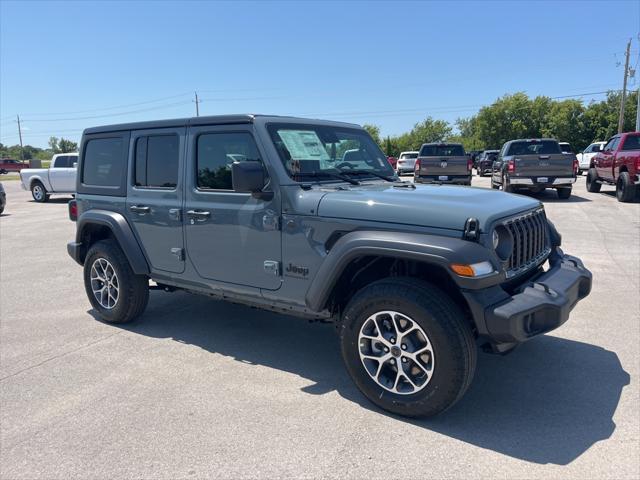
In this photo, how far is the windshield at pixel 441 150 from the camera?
1764 cm

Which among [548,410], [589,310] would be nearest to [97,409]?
[548,410]

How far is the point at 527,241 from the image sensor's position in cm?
355

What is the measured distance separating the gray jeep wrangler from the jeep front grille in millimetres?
17

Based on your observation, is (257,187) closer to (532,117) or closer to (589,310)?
(589,310)

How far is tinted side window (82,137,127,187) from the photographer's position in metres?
5.07

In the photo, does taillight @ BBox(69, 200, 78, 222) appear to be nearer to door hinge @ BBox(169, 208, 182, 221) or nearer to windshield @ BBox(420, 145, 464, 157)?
door hinge @ BBox(169, 208, 182, 221)

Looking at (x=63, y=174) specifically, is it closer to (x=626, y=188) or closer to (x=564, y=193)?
(x=564, y=193)

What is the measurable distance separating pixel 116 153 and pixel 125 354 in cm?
202

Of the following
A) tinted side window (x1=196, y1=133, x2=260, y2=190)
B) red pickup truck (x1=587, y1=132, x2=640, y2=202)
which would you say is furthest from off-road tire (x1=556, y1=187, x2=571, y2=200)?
tinted side window (x1=196, y1=133, x2=260, y2=190)

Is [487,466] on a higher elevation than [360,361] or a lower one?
lower

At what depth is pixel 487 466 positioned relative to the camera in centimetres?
276

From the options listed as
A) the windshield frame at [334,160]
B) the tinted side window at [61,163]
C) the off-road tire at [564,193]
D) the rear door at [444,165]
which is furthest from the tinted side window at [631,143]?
the tinted side window at [61,163]

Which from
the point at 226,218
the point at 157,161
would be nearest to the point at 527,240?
the point at 226,218

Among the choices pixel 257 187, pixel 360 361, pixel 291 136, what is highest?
pixel 291 136
